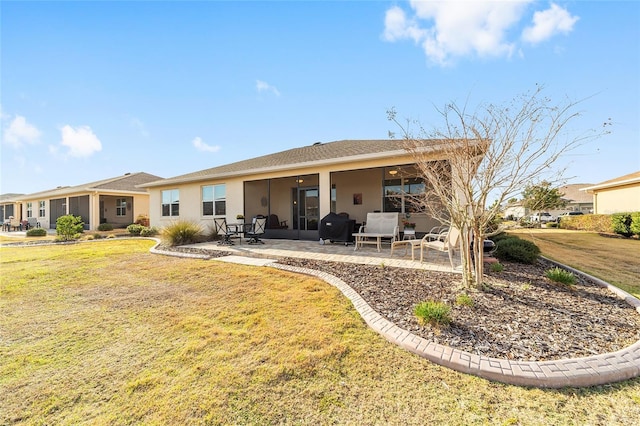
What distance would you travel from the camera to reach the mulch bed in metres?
2.74

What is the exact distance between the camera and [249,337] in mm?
3029

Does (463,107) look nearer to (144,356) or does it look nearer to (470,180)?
(470,180)

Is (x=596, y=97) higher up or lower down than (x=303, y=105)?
lower down

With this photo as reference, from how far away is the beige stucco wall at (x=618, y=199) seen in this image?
15953 mm

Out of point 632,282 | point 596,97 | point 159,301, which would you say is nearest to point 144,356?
point 159,301

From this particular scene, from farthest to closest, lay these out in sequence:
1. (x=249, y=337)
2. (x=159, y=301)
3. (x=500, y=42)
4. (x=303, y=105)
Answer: (x=303, y=105) → (x=500, y=42) → (x=159, y=301) → (x=249, y=337)

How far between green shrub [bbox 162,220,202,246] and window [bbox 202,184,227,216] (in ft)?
9.09

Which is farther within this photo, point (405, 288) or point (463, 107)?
point (463, 107)

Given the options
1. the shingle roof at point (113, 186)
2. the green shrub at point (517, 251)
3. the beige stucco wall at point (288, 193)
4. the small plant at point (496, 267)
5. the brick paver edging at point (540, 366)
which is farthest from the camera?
the shingle roof at point (113, 186)

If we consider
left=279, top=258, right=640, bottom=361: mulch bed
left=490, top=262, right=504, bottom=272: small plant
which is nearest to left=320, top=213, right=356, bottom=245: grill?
left=279, top=258, right=640, bottom=361: mulch bed

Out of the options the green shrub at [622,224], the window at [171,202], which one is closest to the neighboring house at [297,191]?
the window at [171,202]

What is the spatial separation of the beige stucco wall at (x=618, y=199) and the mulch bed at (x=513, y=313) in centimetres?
1766

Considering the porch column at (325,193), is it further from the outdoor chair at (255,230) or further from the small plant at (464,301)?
the small plant at (464,301)

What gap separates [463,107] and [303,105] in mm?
9391
